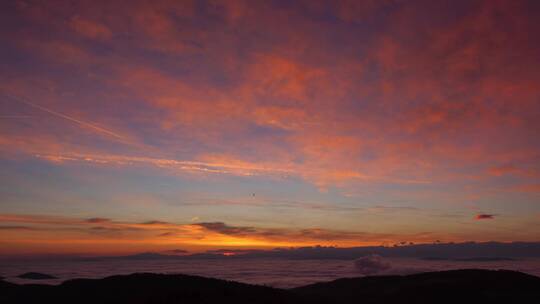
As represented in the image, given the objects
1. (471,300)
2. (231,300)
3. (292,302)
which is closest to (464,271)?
(471,300)

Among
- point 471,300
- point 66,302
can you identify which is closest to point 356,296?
point 471,300

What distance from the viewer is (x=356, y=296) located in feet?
234

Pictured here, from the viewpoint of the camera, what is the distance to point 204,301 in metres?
40.6

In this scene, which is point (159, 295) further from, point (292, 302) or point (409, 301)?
point (409, 301)

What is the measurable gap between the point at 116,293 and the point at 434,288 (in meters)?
52.1

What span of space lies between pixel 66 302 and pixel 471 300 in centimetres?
6155

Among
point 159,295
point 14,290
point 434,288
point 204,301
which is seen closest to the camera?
point 204,301

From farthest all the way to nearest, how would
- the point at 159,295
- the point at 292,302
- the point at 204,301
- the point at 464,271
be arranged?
the point at 464,271 < the point at 292,302 < the point at 159,295 < the point at 204,301

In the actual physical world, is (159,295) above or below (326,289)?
above

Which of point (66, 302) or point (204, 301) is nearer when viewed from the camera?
point (204, 301)

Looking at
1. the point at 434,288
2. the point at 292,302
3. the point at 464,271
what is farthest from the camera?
the point at 464,271

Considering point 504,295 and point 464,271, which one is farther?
point 464,271

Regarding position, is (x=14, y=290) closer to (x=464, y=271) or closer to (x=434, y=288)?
(x=434, y=288)

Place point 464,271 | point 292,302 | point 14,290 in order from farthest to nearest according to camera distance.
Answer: point 464,271 → point 14,290 → point 292,302
